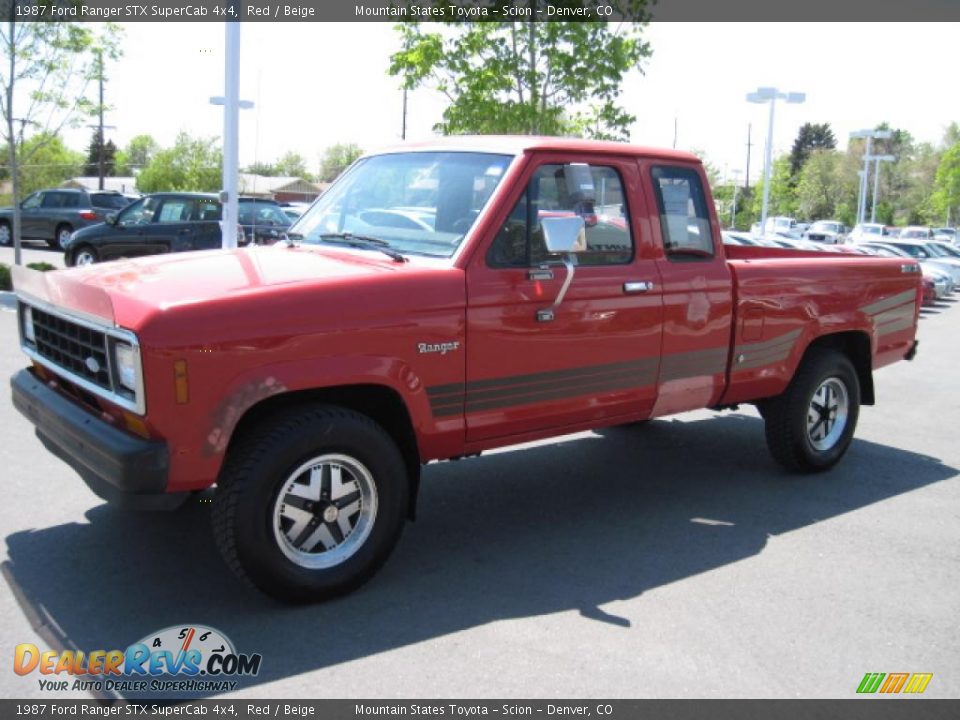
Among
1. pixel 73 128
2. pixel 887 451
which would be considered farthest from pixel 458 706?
pixel 73 128

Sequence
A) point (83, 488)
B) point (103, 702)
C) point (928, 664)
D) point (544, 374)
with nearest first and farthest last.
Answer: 1. point (103, 702)
2. point (928, 664)
3. point (544, 374)
4. point (83, 488)

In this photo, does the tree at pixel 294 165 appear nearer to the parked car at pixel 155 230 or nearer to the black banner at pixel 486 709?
the parked car at pixel 155 230

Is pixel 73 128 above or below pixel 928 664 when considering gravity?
above

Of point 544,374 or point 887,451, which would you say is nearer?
point 544,374

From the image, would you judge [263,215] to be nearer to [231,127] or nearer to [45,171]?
[231,127]

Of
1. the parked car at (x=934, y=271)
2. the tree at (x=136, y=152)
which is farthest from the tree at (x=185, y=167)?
the tree at (x=136, y=152)

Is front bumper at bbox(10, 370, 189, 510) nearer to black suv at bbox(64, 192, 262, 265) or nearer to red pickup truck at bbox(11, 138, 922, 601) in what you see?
red pickup truck at bbox(11, 138, 922, 601)

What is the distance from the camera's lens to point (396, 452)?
4102mm

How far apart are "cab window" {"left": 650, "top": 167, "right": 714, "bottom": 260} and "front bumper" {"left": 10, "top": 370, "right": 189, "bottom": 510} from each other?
306 cm

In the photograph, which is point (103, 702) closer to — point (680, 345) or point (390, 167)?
point (390, 167)

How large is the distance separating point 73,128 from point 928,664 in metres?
16.8

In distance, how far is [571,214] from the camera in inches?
184

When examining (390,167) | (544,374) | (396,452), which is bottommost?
(396,452)

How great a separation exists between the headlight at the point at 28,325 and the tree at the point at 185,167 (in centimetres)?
4131
